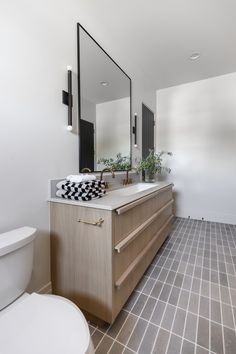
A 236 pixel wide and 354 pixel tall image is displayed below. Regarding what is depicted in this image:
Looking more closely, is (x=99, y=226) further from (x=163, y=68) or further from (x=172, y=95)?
(x=172, y=95)

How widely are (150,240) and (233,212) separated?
2.22 metres

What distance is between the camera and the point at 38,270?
4.30ft

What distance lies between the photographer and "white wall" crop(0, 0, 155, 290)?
42.3 inches

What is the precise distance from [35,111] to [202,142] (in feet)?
9.88

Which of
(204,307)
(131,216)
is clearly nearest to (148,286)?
(204,307)

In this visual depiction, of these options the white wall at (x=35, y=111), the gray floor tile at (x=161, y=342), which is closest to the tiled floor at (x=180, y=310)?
the gray floor tile at (x=161, y=342)

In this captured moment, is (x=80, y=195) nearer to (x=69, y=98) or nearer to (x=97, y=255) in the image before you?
(x=97, y=255)

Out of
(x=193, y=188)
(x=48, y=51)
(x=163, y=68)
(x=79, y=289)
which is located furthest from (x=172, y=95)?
(x=79, y=289)

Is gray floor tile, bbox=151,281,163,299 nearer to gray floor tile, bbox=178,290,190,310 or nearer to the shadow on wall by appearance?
gray floor tile, bbox=178,290,190,310

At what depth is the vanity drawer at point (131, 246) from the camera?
1155 millimetres

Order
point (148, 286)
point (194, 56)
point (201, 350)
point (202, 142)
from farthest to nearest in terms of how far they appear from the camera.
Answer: point (202, 142)
point (194, 56)
point (148, 286)
point (201, 350)

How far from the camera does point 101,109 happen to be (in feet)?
6.24

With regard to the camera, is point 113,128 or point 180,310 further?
point 113,128

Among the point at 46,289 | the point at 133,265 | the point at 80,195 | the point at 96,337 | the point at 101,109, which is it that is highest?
the point at 101,109
